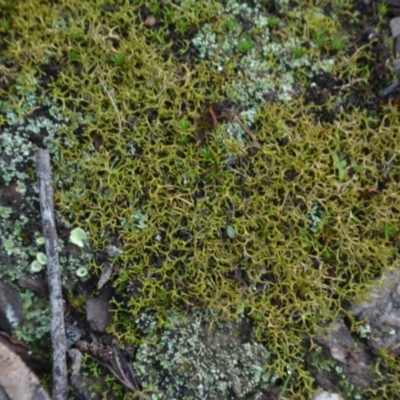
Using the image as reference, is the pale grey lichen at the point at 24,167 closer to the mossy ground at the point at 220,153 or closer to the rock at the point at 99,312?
the mossy ground at the point at 220,153

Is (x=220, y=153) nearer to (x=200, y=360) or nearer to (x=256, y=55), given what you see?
(x=256, y=55)

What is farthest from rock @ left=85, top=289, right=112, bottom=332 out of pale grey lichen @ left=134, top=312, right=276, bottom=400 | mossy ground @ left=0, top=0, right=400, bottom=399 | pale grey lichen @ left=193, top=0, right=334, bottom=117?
pale grey lichen @ left=193, top=0, right=334, bottom=117

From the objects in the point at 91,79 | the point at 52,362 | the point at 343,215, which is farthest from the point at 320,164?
the point at 52,362

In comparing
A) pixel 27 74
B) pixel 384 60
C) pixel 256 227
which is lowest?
pixel 256 227

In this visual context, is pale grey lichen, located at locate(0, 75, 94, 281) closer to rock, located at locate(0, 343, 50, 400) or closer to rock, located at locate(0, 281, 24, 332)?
rock, located at locate(0, 281, 24, 332)

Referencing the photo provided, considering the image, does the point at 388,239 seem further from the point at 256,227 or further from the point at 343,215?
the point at 256,227

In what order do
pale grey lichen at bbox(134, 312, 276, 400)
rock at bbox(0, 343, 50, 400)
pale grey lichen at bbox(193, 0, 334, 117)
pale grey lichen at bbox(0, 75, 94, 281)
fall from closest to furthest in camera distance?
rock at bbox(0, 343, 50, 400)
pale grey lichen at bbox(134, 312, 276, 400)
pale grey lichen at bbox(0, 75, 94, 281)
pale grey lichen at bbox(193, 0, 334, 117)
